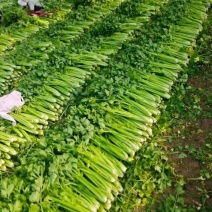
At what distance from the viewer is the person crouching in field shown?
7.68 m

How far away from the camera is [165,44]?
20.9 feet

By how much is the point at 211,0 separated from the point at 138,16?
2.03 metres

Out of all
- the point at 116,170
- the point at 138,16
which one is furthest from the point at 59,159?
the point at 138,16

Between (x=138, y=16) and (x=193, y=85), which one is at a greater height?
(x=138, y=16)

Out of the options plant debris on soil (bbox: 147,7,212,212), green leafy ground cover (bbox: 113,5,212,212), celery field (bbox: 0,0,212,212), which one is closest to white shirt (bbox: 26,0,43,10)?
celery field (bbox: 0,0,212,212)

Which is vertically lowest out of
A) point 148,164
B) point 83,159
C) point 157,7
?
point 148,164

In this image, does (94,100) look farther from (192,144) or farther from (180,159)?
(192,144)

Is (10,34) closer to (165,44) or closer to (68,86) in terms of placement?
(68,86)

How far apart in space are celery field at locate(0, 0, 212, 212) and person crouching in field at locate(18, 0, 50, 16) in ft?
0.64

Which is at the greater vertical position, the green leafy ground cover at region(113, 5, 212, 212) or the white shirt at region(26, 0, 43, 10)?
the white shirt at region(26, 0, 43, 10)

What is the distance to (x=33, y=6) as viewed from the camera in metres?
7.74

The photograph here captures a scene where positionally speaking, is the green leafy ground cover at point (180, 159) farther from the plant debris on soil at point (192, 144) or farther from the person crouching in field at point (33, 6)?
the person crouching in field at point (33, 6)

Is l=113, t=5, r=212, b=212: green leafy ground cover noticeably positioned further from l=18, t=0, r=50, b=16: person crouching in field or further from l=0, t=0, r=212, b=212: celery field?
l=18, t=0, r=50, b=16: person crouching in field

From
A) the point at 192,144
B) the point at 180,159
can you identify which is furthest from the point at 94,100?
the point at 192,144
